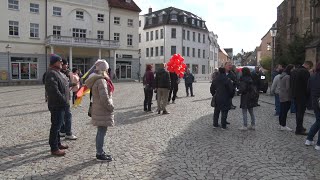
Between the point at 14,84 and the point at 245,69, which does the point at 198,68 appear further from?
the point at 245,69

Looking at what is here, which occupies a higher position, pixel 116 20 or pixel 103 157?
pixel 116 20

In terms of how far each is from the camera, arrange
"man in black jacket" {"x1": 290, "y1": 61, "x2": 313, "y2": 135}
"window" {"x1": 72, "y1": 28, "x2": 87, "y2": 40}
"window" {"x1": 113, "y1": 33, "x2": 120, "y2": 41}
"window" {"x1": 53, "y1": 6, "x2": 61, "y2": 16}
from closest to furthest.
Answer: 1. "man in black jacket" {"x1": 290, "y1": 61, "x2": 313, "y2": 135}
2. "window" {"x1": 53, "y1": 6, "x2": 61, "y2": 16}
3. "window" {"x1": 72, "y1": 28, "x2": 87, "y2": 40}
4. "window" {"x1": 113, "y1": 33, "x2": 120, "y2": 41}

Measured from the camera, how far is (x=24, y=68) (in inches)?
1607

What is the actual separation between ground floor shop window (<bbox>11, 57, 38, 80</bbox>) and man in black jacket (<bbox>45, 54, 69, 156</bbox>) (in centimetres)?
3702

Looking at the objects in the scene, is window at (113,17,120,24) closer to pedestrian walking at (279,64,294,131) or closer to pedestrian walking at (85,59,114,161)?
pedestrian walking at (279,64,294,131)

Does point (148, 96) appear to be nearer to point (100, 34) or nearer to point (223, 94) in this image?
point (223, 94)

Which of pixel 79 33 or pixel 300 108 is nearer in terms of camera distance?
pixel 300 108

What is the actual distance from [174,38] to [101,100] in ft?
197

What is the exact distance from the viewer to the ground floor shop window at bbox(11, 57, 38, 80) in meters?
40.2

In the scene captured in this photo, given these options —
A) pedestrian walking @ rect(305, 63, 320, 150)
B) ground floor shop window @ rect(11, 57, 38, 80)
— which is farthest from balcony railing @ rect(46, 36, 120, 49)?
pedestrian walking @ rect(305, 63, 320, 150)

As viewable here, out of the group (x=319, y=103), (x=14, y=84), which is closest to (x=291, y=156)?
(x=319, y=103)

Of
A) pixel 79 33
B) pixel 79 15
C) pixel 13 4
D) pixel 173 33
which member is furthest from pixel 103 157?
pixel 173 33

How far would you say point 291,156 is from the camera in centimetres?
658

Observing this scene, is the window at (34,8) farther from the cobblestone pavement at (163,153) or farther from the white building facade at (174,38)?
the cobblestone pavement at (163,153)
